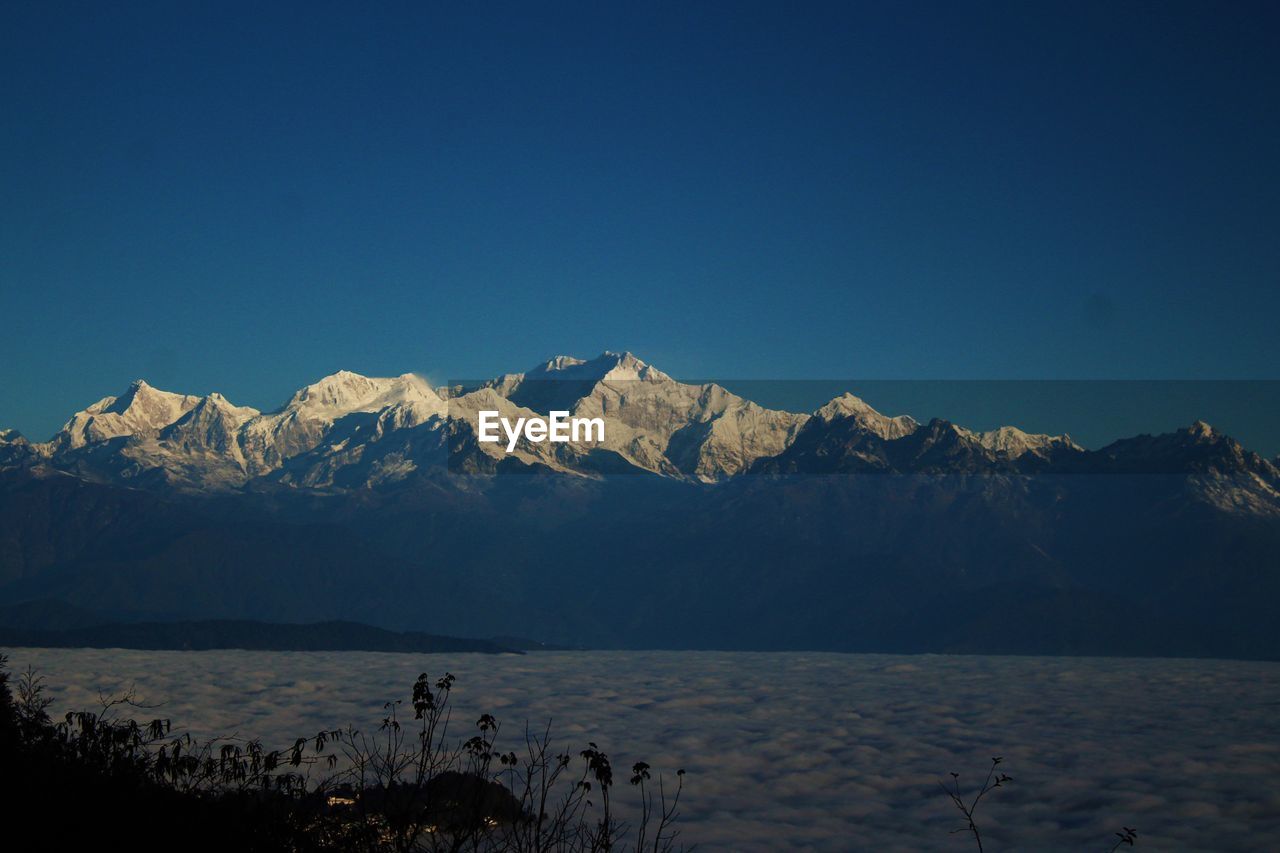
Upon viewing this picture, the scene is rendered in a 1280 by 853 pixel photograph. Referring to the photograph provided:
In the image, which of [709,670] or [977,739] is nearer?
[977,739]

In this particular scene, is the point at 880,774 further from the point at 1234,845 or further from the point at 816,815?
the point at 1234,845

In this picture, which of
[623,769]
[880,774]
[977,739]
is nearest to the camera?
[623,769]

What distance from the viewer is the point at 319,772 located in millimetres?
59094

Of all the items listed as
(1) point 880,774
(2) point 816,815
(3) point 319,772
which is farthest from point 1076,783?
(3) point 319,772

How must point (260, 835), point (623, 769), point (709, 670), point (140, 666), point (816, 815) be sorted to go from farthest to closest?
point (709, 670) → point (140, 666) → point (623, 769) → point (816, 815) → point (260, 835)

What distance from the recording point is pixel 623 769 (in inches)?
2945

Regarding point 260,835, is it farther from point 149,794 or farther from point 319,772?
point 319,772

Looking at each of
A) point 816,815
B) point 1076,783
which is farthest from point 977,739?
point 816,815

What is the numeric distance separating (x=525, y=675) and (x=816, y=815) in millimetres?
73777

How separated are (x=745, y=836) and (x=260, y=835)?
36.9m

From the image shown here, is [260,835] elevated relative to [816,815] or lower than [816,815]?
elevated

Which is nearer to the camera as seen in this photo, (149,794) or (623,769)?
(149,794)

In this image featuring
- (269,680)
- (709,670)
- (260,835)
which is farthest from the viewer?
(709,670)

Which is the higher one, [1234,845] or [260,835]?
[260,835]
